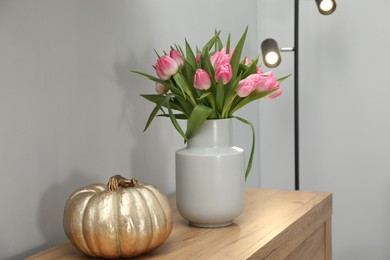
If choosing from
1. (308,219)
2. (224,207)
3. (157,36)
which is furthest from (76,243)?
(157,36)

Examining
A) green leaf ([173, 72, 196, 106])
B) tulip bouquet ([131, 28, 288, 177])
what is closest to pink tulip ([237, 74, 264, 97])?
tulip bouquet ([131, 28, 288, 177])

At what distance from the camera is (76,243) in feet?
4.02

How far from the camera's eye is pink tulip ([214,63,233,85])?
4.71 feet

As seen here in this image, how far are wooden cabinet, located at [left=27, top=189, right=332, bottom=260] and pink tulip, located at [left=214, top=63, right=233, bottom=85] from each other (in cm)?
36

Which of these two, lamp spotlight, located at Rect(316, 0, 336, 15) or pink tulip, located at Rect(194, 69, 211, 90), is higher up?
lamp spotlight, located at Rect(316, 0, 336, 15)

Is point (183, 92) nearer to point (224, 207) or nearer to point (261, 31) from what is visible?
point (224, 207)

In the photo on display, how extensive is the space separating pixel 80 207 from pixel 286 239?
52 centimetres

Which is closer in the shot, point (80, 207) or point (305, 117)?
point (80, 207)

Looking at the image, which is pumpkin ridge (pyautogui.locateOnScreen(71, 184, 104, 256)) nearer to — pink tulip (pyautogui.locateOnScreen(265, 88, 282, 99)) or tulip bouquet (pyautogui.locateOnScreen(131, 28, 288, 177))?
tulip bouquet (pyautogui.locateOnScreen(131, 28, 288, 177))

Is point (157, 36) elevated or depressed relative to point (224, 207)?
elevated

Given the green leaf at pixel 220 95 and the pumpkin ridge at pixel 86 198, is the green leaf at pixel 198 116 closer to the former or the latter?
the green leaf at pixel 220 95

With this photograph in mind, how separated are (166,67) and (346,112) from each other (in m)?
1.47

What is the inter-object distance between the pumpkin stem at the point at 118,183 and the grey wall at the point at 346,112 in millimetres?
1669

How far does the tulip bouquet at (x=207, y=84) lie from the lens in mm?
1455
